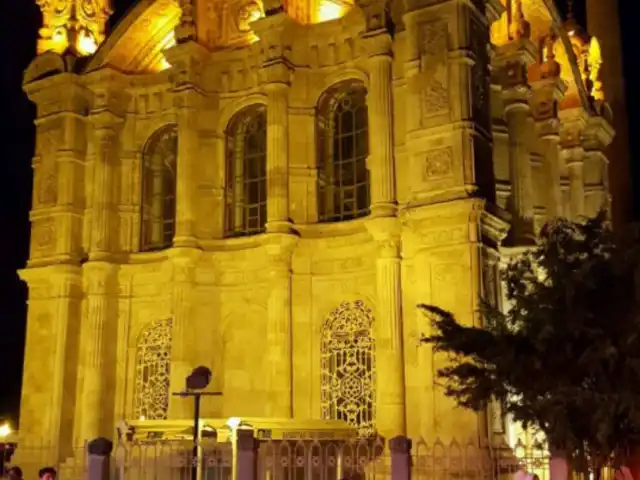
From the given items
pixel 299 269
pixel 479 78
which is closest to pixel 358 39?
pixel 479 78

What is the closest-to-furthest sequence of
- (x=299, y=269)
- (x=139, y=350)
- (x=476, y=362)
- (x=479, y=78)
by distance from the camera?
1. (x=476, y=362)
2. (x=479, y=78)
3. (x=299, y=269)
4. (x=139, y=350)

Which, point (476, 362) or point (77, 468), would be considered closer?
point (476, 362)

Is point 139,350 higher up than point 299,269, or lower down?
lower down

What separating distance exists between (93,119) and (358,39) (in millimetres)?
7190

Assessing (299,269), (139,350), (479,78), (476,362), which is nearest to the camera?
(476,362)

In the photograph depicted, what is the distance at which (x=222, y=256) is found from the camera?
2342 centimetres

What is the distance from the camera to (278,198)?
22.2 m

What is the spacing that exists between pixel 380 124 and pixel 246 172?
4.29 m

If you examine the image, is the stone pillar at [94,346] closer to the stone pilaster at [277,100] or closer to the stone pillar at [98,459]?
the stone pilaster at [277,100]

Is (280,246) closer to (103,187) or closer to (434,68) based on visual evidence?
(434,68)

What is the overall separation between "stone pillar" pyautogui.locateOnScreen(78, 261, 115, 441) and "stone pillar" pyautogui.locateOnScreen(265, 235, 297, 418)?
14.5 feet

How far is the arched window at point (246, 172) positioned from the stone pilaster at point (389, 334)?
13.1 ft

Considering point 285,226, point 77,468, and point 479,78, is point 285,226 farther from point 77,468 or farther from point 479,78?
point 77,468

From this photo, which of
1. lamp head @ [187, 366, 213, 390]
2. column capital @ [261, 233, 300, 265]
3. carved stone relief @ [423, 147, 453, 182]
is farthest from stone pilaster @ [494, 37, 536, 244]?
lamp head @ [187, 366, 213, 390]
